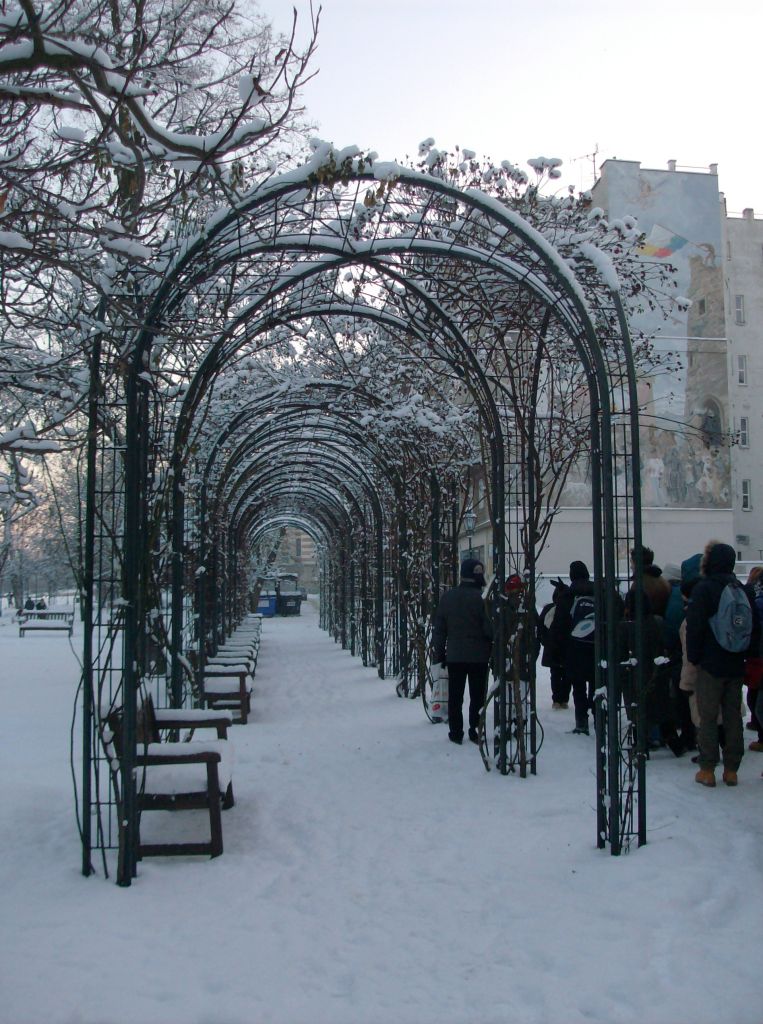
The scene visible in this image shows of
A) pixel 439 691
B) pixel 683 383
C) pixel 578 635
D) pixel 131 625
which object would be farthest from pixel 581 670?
pixel 683 383

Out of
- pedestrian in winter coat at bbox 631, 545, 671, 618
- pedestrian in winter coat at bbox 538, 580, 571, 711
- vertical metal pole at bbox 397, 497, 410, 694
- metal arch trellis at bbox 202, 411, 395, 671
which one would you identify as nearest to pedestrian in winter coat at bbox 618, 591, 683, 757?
pedestrian in winter coat at bbox 631, 545, 671, 618

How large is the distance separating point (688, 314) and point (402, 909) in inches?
1388

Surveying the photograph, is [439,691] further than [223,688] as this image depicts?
No

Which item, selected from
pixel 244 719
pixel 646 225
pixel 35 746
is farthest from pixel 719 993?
pixel 646 225

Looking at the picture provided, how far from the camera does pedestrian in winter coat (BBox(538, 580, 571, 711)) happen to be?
33.0 feet

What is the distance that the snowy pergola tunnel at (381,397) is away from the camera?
531 centimetres

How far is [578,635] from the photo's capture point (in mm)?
8625

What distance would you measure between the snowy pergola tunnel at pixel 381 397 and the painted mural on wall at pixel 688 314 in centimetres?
2620

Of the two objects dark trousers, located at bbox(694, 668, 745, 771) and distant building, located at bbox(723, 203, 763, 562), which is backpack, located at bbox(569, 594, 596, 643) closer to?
dark trousers, located at bbox(694, 668, 745, 771)

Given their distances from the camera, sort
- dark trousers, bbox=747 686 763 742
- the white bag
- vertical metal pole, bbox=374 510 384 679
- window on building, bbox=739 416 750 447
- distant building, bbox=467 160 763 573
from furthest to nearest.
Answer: window on building, bbox=739 416 750 447 < distant building, bbox=467 160 763 573 < vertical metal pole, bbox=374 510 384 679 < the white bag < dark trousers, bbox=747 686 763 742

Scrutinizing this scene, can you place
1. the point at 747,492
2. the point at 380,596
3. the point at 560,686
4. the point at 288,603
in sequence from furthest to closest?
the point at 288,603 → the point at 747,492 → the point at 380,596 → the point at 560,686

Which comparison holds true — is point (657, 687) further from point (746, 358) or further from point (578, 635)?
point (746, 358)

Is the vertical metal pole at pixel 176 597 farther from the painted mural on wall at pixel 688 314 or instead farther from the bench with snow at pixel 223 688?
the painted mural on wall at pixel 688 314

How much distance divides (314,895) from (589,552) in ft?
107
